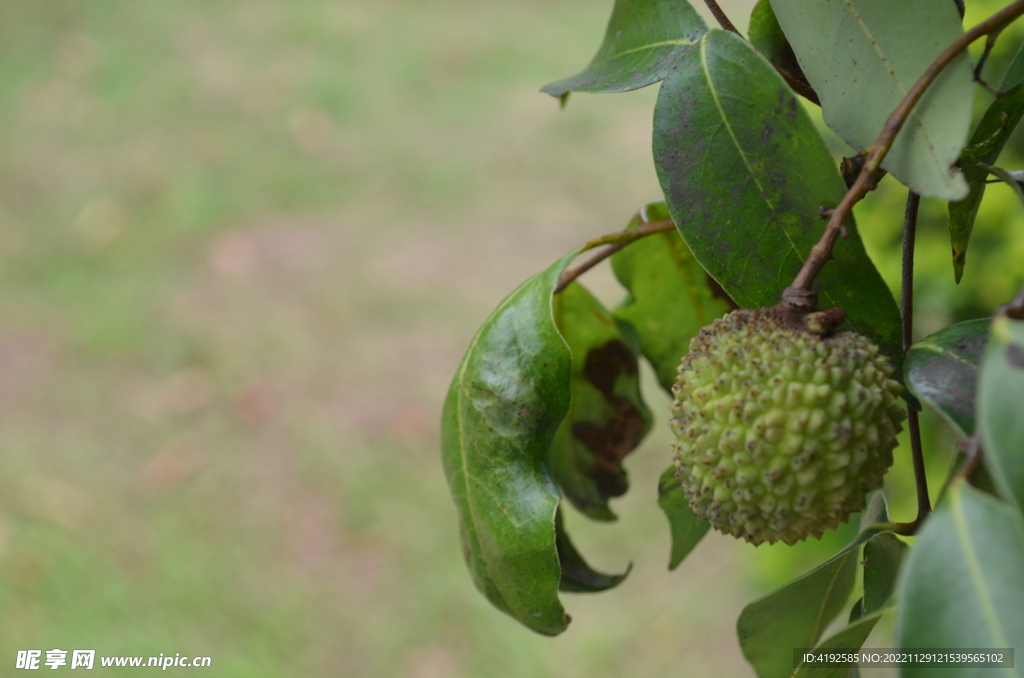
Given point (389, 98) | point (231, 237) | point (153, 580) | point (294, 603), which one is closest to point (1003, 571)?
point (294, 603)

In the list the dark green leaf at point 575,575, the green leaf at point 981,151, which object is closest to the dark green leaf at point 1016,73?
the green leaf at point 981,151

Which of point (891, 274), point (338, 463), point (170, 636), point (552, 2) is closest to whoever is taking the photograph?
point (891, 274)

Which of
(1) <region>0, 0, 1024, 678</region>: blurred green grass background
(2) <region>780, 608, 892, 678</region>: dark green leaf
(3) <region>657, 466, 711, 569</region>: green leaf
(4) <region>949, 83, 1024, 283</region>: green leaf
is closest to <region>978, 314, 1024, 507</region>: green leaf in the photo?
(2) <region>780, 608, 892, 678</region>: dark green leaf

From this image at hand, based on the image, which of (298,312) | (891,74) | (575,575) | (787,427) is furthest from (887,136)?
(298,312)

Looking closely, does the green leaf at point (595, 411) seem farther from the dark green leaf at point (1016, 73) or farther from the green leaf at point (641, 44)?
the dark green leaf at point (1016, 73)

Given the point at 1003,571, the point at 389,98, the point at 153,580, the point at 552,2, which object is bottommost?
the point at 153,580

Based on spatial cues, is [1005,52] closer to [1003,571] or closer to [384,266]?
[1003,571]

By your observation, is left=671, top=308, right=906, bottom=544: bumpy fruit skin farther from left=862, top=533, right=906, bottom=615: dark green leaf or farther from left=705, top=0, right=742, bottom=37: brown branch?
left=705, top=0, right=742, bottom=37: brown branch
